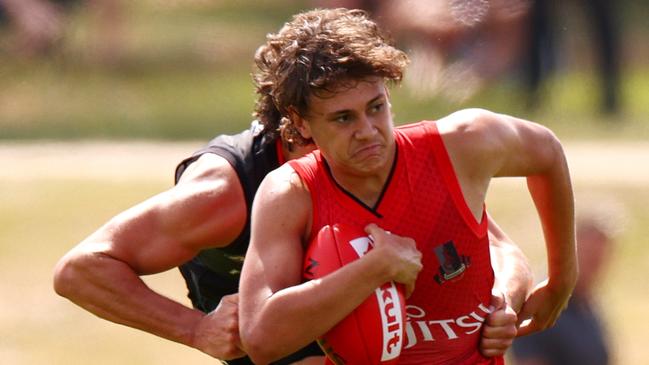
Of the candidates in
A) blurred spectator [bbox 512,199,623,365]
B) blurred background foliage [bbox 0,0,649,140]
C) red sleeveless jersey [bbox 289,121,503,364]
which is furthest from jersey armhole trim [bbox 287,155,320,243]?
blurred background foliage [bbox 0,0,649,140]

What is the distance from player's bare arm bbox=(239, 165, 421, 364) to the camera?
4.75 m

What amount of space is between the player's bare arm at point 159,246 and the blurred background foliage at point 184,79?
33.5 feet

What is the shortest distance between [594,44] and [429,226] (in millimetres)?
15251

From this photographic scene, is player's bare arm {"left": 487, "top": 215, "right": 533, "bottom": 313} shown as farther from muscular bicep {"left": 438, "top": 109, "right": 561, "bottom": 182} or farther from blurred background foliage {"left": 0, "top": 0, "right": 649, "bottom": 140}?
blurred background foliage {"left": 0, "top": 0, "right": 649, "bottom": 140}

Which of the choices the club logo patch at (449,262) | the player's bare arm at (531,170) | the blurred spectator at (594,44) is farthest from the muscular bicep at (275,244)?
the blurred spectator at (594,44)

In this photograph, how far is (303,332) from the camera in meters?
4.79

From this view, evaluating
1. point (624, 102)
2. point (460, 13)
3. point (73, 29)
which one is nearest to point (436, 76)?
point (460, 13)

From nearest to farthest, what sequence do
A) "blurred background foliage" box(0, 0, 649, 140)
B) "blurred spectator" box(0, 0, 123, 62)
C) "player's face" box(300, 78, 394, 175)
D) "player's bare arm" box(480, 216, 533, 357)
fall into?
"player's face" box(300, 78, 394, 175) → "player's bare arm" box(480, 216, 533, 357) → "blurred background foliage" box(0, 0, 649, 140) → "blurred spectator" box(0, 0, 123, 62)

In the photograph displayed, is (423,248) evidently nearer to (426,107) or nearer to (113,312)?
(113,312)

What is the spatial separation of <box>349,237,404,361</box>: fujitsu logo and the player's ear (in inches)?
18.1

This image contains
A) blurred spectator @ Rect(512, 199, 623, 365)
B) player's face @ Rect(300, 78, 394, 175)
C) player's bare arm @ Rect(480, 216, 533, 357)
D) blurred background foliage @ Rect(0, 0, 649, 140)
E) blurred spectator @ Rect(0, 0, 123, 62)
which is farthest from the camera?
blurred spectator @ Rect(0, 0, 123, 62)

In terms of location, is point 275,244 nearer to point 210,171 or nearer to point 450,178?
point 450,178

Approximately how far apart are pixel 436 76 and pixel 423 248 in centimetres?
753

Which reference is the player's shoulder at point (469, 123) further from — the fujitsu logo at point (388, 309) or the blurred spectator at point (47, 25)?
the blurred spectator at point (47, 25)
